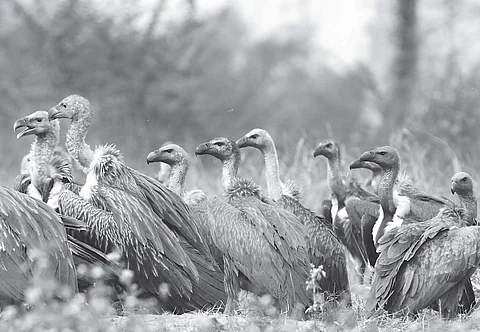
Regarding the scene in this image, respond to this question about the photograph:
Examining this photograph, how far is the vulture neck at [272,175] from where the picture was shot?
8.76 metres

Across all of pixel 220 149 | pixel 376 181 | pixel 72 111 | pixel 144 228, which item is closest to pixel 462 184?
pixel 220 149

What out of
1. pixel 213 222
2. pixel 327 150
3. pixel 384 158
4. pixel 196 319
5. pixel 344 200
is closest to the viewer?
pixel 196 319

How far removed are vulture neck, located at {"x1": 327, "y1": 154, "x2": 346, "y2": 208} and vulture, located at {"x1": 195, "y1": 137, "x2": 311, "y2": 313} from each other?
211 cm

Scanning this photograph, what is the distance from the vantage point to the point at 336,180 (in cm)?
970

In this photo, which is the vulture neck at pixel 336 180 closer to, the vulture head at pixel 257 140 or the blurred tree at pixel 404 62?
the vulture head at pixel 257 140

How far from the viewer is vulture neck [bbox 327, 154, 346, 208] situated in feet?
31.5

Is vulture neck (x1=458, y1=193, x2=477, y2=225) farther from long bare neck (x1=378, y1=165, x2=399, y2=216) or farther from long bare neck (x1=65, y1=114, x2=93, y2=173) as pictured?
long bare neck (x1=65, y1=114, x2=93, y2=173)

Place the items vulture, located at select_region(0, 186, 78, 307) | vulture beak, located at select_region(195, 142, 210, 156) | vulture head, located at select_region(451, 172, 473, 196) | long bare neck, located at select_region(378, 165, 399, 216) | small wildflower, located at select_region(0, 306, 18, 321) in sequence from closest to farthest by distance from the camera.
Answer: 1. small wildflower, located at select_region(0, 306, 18, 321)
2. vulture, located at select_region(0, 186, 78, 307)
3. vulture head, located at select_region(451, 172, 473, 196)
4. vulture beak, located at select_region(195, 142, 210, 156)
5. long bare neck, located at select_region(378, 165, 399, 216)

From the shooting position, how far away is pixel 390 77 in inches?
910

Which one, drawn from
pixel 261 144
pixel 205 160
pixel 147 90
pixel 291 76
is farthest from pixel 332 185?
pixel 291 76

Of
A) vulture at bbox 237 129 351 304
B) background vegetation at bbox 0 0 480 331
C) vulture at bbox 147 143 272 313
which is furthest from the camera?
background vegetation at bbox 0 0 480 331

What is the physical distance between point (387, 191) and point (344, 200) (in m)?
1.00

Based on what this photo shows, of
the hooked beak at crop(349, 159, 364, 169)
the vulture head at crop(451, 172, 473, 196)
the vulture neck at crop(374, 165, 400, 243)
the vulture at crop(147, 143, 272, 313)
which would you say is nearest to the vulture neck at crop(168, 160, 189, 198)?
the vulture at crop(147, 143, 272, 313)

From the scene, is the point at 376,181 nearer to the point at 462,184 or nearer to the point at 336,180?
the point at 336,180
